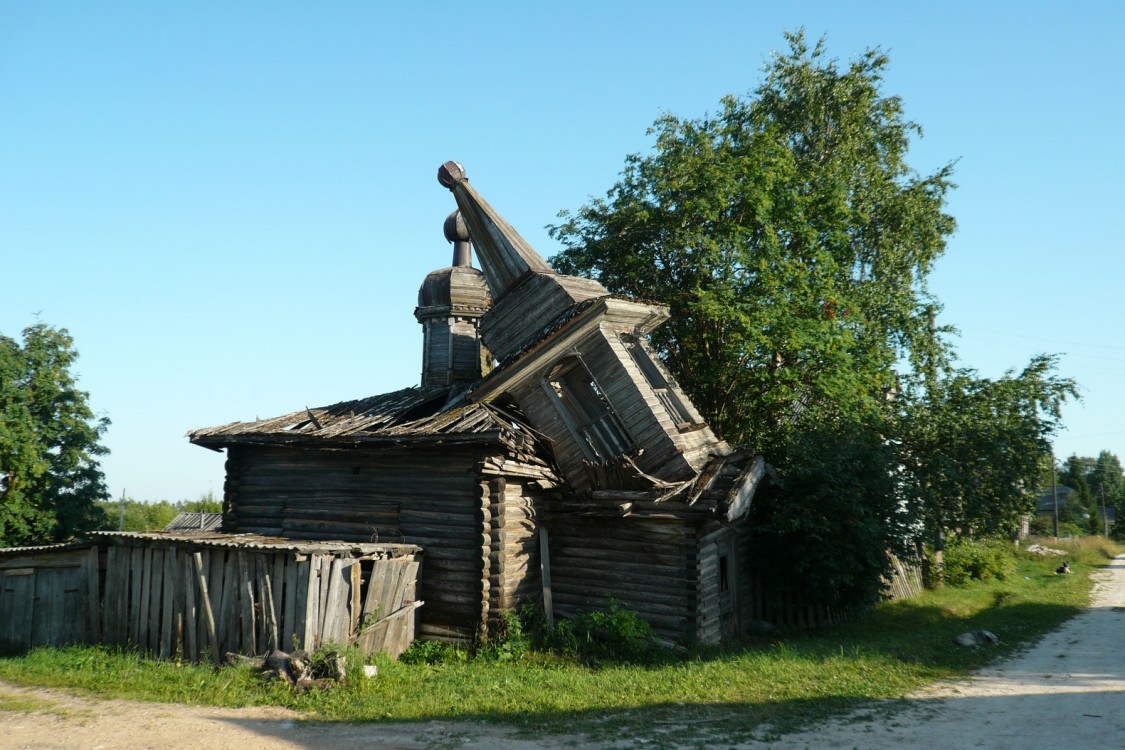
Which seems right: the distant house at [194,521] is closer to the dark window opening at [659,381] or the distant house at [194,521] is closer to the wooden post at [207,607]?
the wooden post at [207,607]

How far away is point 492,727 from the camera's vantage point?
10336 mm

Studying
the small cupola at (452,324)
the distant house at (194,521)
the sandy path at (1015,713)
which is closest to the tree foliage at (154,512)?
Answer: the distant house at (194,521)

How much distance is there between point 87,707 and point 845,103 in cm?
2648

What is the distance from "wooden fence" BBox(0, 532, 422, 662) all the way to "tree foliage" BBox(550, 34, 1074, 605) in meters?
8.38

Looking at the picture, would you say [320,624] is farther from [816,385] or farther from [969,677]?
[816,385]

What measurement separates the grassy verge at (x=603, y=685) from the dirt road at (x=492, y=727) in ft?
1.61

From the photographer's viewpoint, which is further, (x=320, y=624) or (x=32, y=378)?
(x=32, y=378)

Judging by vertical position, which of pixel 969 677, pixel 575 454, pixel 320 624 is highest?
pixel 575 454

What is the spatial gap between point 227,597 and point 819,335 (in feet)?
50.1

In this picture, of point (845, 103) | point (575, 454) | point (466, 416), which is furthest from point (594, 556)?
point (845, 103)

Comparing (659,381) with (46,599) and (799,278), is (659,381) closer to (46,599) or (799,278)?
(799,278)

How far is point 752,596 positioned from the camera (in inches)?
728

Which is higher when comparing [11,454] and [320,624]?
[11,454]

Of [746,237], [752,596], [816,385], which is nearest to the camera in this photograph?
[752,596]
